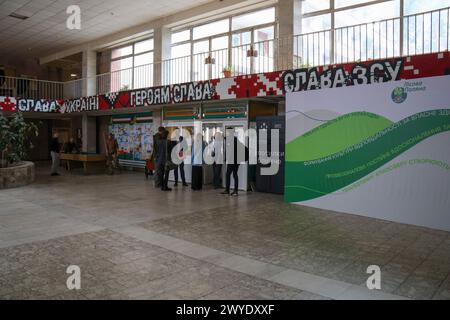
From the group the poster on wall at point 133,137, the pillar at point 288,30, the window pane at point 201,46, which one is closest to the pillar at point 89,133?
the poster on wall at point 133,137

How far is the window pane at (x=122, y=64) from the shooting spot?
57.2 ft

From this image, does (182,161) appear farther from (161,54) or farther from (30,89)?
(30,89)

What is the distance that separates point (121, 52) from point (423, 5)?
13057 mm

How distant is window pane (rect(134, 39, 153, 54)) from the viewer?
16.4 meters

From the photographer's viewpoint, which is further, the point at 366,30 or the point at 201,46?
the point at 201,46

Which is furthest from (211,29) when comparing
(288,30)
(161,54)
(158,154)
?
(158,154)

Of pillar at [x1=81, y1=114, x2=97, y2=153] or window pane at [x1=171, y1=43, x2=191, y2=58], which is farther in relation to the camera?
pillar at [x1=81, y1=114, x2=97, y2=153]

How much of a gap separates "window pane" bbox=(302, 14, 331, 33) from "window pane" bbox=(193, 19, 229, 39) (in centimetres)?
338

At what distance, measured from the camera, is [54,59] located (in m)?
20.6

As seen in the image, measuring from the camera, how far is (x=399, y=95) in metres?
6.89

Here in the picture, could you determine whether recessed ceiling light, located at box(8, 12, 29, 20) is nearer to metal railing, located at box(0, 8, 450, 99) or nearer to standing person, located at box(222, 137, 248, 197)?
metal railing, located at box(0, 8, 450, 99)

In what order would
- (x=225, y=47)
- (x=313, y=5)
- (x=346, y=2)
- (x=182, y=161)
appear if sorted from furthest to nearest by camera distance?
(x=225, y=47), (x=182, y=161), (x=313, y=5), (x=346, y=2)

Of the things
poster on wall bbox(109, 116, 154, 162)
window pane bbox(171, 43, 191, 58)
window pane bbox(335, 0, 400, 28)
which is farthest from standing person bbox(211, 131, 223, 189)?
window pane bbox(171, 43, 191, 58)
